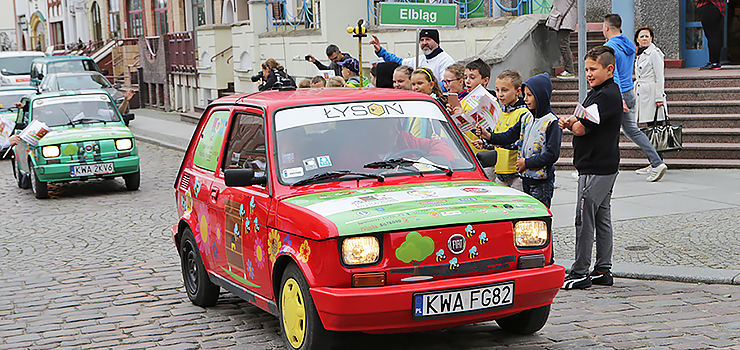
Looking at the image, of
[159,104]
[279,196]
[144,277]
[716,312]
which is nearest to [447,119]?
[279,196]

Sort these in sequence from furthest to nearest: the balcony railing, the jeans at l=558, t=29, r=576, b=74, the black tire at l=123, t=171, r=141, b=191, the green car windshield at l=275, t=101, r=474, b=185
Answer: the balcony railing, the jeans at l=558, t=29, r=576, b=74, the black tire at l=123, t=171, r=141, b=191, the green car windshield at l=275, t=101, r=474, b=185

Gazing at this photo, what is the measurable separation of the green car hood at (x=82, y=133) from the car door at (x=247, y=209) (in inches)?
309

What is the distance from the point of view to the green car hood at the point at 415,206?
475 cm

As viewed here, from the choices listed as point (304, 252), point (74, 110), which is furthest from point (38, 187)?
point (304, 252)

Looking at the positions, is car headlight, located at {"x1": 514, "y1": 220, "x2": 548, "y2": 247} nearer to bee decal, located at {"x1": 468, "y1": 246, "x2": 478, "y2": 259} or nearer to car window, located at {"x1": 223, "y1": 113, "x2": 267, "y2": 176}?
bee decal, located at {"x1": 468, "y1": 246, "x2": 478, "y2": 259}

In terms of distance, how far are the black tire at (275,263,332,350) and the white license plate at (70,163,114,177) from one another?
8847mm

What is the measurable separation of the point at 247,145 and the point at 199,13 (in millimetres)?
30058

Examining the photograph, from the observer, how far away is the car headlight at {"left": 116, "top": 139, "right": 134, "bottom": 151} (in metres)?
13.6

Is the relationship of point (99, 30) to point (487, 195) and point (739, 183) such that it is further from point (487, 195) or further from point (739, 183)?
point (487, 195)

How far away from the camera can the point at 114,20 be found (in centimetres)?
4816

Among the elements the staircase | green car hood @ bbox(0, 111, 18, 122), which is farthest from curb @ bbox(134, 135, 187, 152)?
the staircase

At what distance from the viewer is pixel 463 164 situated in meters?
5.93

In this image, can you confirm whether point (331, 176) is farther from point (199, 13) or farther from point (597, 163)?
point (199, 13)

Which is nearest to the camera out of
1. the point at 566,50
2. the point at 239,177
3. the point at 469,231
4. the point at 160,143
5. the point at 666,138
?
the point at 469,231
